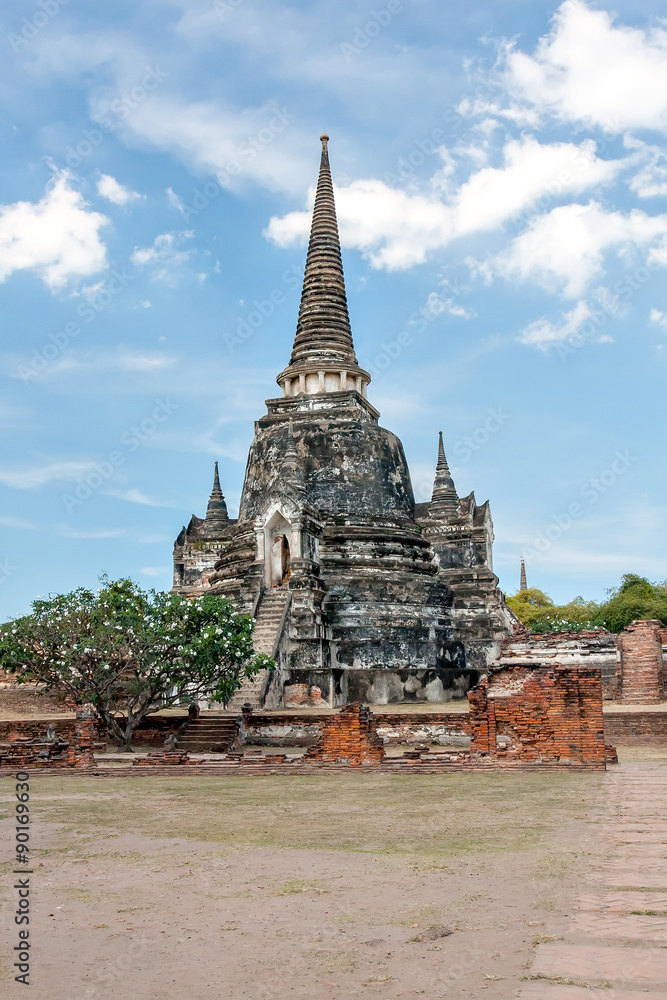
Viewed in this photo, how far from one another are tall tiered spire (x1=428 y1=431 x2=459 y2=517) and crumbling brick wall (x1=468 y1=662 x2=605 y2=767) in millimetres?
21951

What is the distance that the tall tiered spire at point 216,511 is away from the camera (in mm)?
39812

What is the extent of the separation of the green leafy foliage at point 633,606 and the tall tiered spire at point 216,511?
20.7 m

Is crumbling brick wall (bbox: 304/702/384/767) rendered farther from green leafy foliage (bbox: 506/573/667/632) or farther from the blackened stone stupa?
green leafy foliage (bbox: 506/573/667/632)

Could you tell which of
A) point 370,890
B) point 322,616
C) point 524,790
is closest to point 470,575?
point 322,616

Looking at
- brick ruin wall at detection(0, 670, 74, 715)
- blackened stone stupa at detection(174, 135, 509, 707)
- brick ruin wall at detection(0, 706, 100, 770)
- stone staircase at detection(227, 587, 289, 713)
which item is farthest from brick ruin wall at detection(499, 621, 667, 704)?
brick ruin wall at detection(0, 670, 74, 715)

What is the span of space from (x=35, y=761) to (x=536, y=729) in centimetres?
853

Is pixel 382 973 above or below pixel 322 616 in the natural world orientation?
below

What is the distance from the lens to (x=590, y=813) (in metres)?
9.16

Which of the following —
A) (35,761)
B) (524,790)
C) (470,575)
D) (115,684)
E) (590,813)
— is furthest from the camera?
(470,575)

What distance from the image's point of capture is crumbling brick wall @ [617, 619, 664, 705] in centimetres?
2509

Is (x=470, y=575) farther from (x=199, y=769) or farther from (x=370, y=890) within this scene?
(x=370, y=890)

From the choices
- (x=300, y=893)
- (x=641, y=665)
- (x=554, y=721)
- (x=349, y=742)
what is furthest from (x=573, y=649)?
(x=300, y=893)

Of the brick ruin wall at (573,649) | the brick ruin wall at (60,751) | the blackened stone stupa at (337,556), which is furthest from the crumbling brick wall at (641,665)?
the brick ruin wall at (60,751)

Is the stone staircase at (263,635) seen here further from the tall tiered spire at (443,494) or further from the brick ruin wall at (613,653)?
the tall tiered spire at (443,494)
